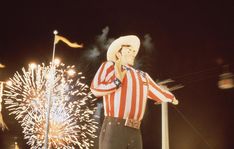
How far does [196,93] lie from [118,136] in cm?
1480

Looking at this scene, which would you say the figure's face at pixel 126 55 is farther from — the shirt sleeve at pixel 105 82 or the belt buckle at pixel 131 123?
the belt buckle at pixel 131 123

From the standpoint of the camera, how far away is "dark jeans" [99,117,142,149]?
15.9 feet

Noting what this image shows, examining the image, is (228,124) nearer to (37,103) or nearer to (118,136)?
(37,103)

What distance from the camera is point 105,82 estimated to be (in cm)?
498

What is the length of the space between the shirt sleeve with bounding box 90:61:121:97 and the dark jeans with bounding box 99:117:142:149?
Answer: 33 centimetres

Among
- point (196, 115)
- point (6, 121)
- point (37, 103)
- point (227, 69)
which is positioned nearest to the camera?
point (37, 103)

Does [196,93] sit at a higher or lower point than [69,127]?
higher

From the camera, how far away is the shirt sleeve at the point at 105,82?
4875 millimetres

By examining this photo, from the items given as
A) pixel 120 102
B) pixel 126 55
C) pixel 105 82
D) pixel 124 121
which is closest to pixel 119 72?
pixel 105 82

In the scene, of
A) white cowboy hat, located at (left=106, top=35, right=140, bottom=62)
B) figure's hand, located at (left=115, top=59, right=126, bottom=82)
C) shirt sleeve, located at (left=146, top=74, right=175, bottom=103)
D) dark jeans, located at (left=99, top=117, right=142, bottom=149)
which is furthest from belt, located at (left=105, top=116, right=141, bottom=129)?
white cowboy hat, located at (left=106, top=35, right=140, bottom=62)

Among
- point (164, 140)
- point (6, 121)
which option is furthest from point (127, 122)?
point (6, 121)

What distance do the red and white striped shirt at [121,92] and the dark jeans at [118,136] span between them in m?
0.10

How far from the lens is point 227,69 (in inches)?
530

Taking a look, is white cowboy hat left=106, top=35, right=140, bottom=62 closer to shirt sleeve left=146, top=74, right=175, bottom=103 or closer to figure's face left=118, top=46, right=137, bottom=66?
figure's face left=118, top=46, right=137, bottom=66
